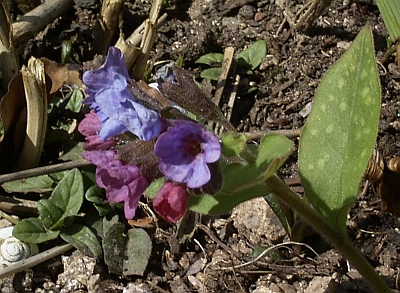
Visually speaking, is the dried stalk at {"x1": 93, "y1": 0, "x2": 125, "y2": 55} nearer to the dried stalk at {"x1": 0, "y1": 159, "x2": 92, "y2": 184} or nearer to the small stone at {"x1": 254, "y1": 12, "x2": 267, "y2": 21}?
the small stone at {"x1": 254, "y1": 12, "x2": 267, "y2": 21}

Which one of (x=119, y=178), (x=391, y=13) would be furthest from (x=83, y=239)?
(x=391, y=13)

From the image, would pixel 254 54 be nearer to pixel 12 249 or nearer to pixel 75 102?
pixel 75 102

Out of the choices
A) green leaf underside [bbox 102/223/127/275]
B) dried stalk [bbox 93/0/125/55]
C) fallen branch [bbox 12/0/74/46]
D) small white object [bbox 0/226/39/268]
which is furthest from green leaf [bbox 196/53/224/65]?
small white object [bbox 0/226/39/268]

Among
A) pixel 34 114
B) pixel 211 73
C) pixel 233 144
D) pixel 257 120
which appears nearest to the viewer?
pixel 233 144

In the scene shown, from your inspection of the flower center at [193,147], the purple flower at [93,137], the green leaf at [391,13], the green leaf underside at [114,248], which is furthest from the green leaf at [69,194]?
the green leaf at [391,13]

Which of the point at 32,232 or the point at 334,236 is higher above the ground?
the point at 334,236
